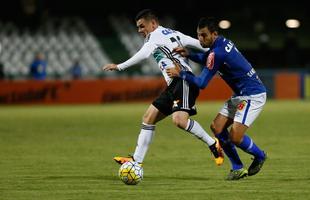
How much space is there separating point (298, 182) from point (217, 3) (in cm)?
3138

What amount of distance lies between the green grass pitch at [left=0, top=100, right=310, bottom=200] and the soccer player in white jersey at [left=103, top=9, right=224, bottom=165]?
42 centimetres

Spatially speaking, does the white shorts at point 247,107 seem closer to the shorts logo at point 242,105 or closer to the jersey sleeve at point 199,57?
the shorts logo at point 242,105

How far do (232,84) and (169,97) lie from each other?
34.7 inches

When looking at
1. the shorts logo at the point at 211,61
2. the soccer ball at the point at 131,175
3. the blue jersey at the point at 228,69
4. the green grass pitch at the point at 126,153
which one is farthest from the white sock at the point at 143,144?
the shorts logo at the point at 211,61

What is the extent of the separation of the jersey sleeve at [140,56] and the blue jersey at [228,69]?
0.55m

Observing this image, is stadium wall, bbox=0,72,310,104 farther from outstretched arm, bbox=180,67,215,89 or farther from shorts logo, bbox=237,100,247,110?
outstretched arm, bbox=180,67,215,89

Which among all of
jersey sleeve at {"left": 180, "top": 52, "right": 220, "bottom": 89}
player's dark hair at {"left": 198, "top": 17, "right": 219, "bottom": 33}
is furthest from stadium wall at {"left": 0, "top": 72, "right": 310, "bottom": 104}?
jersey sleeve at {"left": 180, "top": 52, "right": 220, "bottom": 89}

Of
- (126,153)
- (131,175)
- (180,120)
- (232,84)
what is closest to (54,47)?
(126,153)

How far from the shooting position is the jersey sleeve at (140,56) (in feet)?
31.4

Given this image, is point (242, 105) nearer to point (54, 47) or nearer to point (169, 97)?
point (169, 97)

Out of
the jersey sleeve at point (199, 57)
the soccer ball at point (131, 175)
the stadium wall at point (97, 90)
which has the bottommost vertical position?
the soccer ball at point (131, 175)

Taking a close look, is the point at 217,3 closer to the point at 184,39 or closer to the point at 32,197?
the point at 184,39

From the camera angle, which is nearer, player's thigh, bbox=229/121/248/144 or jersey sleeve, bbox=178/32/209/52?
player's thigh, bbox=229/121/248/144

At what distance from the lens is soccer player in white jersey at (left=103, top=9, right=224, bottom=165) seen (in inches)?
388
